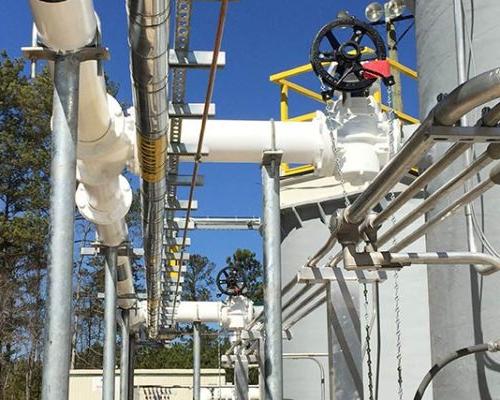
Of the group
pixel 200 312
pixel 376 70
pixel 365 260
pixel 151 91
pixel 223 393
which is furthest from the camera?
pixel 223 393

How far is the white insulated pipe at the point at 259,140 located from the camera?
250 inches

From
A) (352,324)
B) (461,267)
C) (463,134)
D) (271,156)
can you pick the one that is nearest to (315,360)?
(352,324)

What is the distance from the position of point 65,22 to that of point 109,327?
7.15 meters

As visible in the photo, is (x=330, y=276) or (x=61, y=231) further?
(x=330, y=276)

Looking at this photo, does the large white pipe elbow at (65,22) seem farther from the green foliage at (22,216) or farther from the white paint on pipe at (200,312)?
the green foliage at (22,216)

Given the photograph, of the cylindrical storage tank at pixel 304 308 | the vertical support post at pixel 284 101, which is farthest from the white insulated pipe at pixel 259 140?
the vertical support post at pixel 284 101

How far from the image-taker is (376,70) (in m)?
6.02

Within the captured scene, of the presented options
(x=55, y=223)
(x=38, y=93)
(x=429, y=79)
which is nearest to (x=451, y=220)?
(x=429, y=79)

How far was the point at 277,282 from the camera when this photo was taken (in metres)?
6.04

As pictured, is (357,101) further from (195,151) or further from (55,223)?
(55,223)

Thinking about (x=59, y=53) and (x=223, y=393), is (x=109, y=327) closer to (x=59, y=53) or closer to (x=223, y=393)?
(x=59, y=53)

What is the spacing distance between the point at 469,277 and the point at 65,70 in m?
2.28

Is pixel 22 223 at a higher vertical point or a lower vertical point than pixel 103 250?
higher

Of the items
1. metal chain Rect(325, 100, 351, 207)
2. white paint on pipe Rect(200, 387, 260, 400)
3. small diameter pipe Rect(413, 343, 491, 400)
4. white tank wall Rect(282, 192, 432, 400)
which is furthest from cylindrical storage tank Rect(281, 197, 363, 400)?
white paint on pipe Rect(200, 387, 260, 400)
